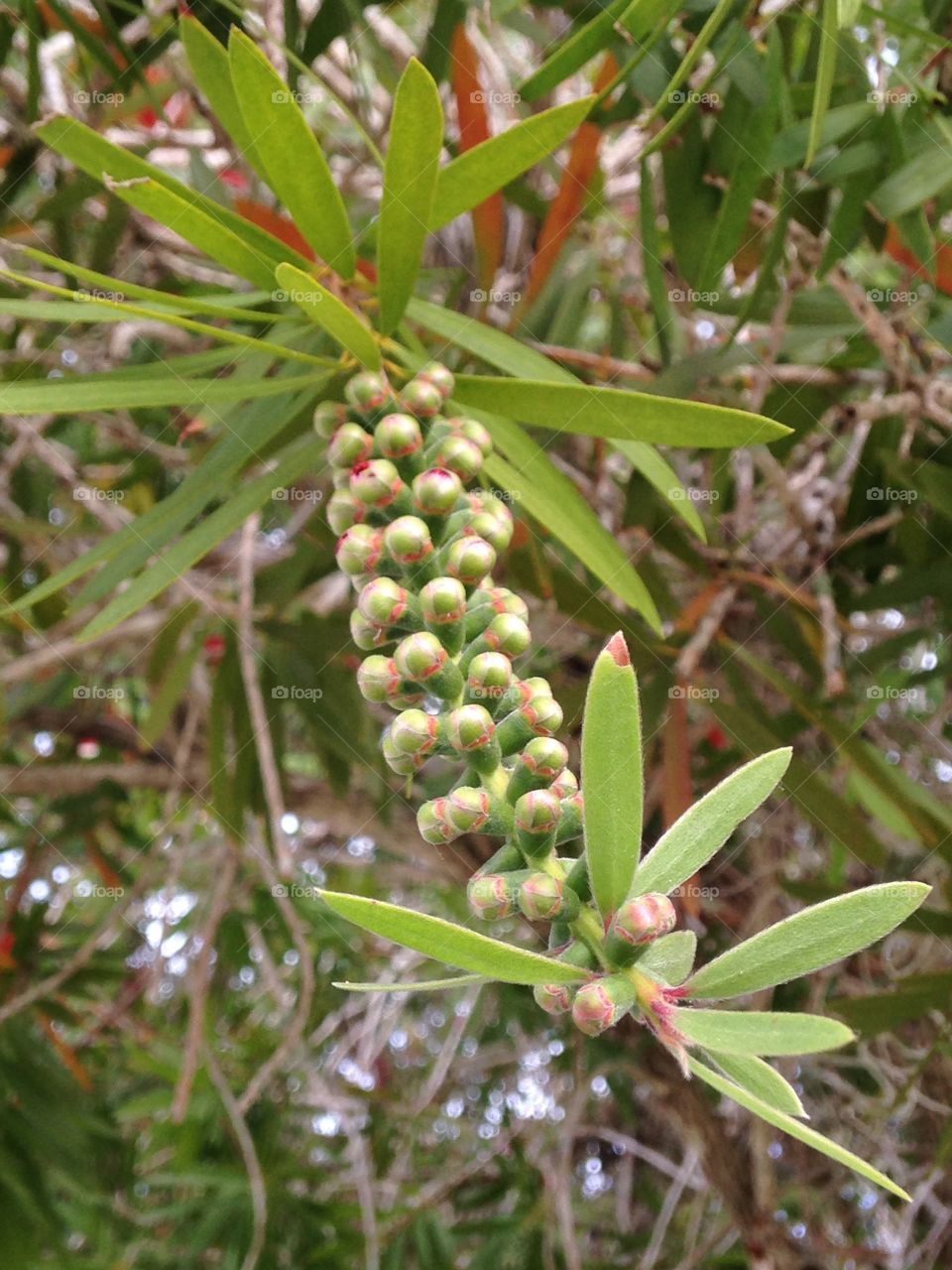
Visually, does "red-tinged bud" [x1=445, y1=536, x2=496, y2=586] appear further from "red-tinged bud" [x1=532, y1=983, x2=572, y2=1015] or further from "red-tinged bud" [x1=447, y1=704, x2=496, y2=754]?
"red-tinged bud" [x1=532, y1=983, x2=572, y2=1015]

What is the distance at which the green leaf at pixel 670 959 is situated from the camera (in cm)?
42

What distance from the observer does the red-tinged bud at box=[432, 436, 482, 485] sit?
59 centimetres

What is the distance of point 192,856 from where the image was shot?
2.12 metres

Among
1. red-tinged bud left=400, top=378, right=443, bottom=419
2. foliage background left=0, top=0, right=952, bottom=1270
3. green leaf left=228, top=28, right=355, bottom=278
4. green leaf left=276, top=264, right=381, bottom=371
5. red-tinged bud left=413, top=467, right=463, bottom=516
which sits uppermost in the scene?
green leaf left=228, top=28, right=355, bottom=278

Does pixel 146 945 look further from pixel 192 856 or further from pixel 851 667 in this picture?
pixel 851 667

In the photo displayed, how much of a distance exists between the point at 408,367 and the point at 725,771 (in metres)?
0.87

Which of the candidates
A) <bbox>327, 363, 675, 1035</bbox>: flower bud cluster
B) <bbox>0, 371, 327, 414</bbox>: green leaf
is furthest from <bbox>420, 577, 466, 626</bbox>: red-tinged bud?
<bbox>0, 371, 327, 414</bbox>: green leaf

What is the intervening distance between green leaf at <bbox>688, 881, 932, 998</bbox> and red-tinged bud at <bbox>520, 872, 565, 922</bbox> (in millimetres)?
61

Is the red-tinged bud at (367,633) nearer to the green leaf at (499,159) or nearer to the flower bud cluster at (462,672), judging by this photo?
the flower bud cluster at (462,672)

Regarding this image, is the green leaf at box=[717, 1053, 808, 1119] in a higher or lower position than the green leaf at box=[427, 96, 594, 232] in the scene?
lower

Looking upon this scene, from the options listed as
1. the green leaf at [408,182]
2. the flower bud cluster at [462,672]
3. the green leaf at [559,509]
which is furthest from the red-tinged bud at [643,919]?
the green leaf at [408,182]

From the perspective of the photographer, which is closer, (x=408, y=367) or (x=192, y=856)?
(x=408, y=367)

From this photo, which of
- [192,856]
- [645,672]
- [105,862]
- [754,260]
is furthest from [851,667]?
[192,856]

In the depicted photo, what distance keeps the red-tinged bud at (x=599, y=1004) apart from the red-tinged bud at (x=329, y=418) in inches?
16.2
